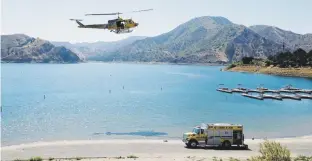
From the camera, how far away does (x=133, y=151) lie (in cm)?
4328

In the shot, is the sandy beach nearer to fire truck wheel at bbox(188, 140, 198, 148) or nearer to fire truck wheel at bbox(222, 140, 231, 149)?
fire truck wheel at bbox(188, 140, 198, 148)

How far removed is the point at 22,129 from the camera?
63094mm

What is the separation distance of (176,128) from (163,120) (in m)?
8.85

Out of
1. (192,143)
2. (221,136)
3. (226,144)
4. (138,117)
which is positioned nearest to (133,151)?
(192,143)

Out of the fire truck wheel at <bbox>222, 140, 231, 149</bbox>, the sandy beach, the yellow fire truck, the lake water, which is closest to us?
the sandy beach

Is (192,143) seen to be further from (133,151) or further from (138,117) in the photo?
(138,117)

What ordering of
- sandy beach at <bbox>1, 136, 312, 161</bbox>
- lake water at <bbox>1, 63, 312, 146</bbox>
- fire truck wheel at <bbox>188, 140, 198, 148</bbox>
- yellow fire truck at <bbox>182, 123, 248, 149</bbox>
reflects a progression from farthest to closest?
lake water at <bbox>1, 63, 312, 146</bbox>, fire truck wheel at <bbox>188, 140, 198, 148</bbox>, yellow fire truck at <bbox>182, 123, 248, 149</bbox>, sandy beach at <bbox>1, 136, 312, 161</bbox>

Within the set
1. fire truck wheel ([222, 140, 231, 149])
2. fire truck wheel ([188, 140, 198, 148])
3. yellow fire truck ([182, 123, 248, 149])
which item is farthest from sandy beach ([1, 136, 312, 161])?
fire truck wheel ([222, 140, 231, 149])

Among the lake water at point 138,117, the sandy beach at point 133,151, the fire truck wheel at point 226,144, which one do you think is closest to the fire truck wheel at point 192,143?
the sandy beach at point 133,151

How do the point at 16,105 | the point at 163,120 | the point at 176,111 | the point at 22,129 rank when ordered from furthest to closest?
1. the point at 16,105
2. the point at 176,111
3. the point at 163,120
4. the point at 22,129

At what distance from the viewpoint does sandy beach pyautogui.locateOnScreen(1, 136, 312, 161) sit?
3862 centimetres

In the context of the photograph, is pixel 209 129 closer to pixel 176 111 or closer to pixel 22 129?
pixel 22 129

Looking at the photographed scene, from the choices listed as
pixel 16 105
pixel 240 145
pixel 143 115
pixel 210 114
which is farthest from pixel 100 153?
pixel 16 105

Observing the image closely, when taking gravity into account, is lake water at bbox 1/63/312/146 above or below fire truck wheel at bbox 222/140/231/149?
below
